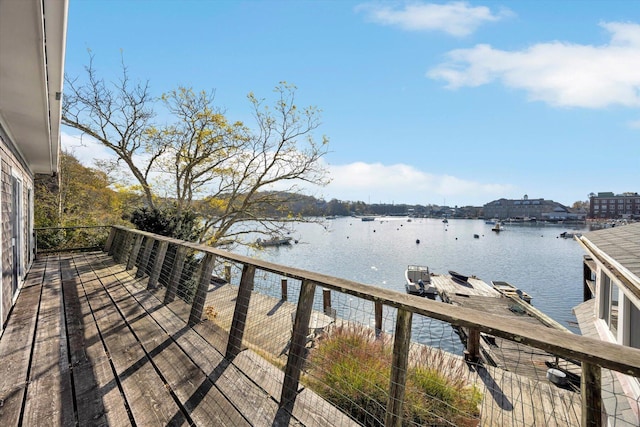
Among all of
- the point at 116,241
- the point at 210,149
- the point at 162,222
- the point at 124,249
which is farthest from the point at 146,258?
the point at 210,149

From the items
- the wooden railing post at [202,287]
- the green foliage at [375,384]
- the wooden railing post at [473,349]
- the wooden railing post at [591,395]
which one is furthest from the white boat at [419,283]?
the wooden railing post at [591,395]

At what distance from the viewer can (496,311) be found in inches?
657

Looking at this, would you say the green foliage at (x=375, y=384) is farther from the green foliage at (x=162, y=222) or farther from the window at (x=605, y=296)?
the green foliage at (x=162, y=222)

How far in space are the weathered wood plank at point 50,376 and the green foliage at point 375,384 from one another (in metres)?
1.64

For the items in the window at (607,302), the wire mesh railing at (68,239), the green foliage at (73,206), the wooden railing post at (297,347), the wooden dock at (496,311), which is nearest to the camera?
the wooden railing post at (297,347)

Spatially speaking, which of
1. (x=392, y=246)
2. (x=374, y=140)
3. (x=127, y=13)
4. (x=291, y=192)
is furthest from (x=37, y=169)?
(x=392, y=246)

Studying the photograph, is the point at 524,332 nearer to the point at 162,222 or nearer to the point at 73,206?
the point at 162,222

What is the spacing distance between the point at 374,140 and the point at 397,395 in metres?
25.0

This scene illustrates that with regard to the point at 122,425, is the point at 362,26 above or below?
above

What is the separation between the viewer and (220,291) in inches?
514

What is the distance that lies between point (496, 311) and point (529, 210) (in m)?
97.3

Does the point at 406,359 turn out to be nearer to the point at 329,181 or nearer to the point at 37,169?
the point at 37,169

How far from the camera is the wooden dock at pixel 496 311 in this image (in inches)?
418

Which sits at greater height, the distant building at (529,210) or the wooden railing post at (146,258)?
the distant building at (529,210)
